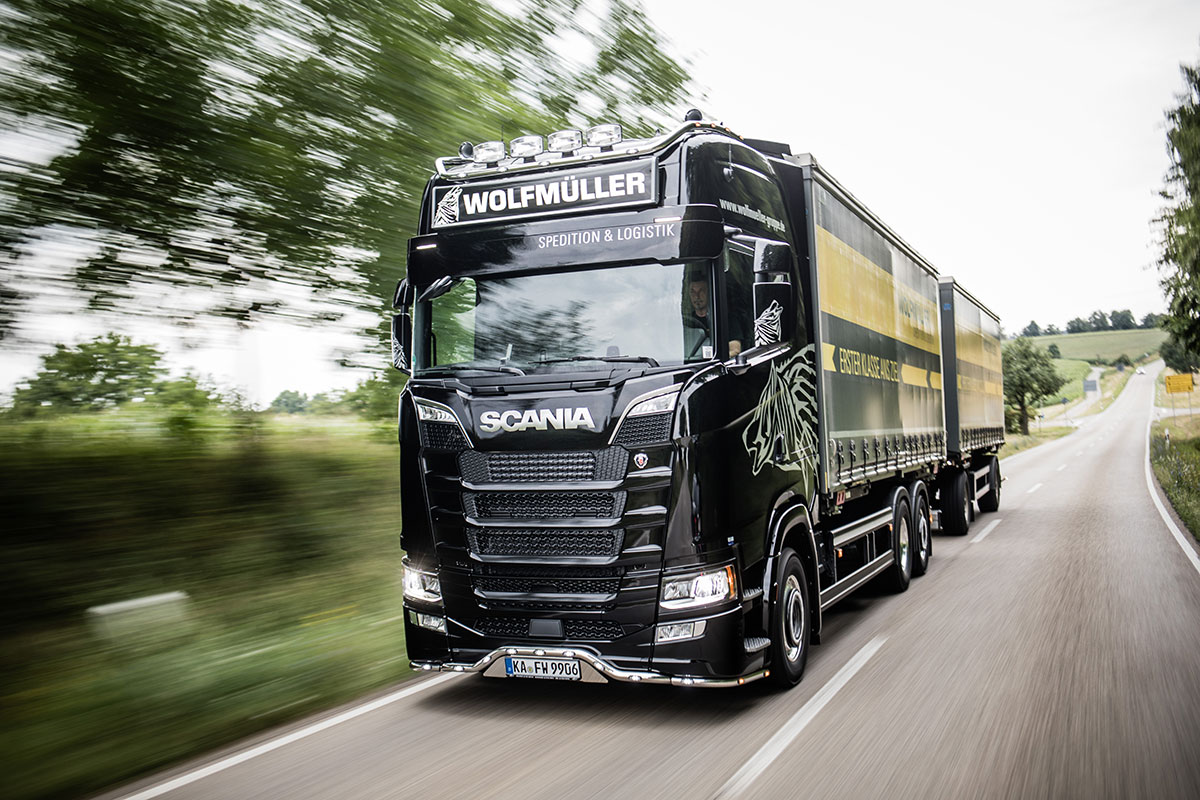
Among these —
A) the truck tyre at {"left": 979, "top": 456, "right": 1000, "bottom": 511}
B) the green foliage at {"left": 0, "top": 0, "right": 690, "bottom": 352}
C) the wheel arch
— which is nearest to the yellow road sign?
the truck tyre at {"left": 979, "top": 456, "right": 1000, "bottom": 511}

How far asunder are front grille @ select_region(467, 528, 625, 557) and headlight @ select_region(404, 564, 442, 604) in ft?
1.29

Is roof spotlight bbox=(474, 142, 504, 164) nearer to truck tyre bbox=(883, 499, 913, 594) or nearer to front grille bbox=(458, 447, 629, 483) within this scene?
front grille bbox=(458, 447, 629, 483)

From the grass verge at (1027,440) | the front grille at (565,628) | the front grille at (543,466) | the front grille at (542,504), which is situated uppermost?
the front grille at (543,466)

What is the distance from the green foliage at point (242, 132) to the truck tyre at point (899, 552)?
6.07 meters

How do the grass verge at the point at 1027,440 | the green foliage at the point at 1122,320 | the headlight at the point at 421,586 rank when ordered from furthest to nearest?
1. the green foliage at the point at 1122,320
2. the grass verge at the point at 1027,440
3. the headlight at the point at 421,586

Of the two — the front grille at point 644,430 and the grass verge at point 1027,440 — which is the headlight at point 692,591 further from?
the grass verge at point 1027,440

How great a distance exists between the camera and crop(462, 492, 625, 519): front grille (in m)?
5.21

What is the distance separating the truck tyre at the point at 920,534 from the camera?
10.4 meters

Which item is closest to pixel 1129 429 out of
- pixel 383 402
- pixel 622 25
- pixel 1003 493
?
pixel 1003 493

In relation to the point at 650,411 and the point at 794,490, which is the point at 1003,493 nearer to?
the point at 794,490

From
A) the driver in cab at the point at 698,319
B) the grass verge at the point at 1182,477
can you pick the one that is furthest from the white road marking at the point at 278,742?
the grass verge at the point at 1182,477

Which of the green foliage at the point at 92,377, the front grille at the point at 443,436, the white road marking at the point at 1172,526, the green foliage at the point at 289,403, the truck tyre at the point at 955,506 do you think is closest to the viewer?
the front grille at the point at 443,436

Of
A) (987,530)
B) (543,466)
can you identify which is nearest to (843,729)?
(543,466)

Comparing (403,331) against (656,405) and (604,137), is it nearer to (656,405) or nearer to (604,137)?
(604,137)
